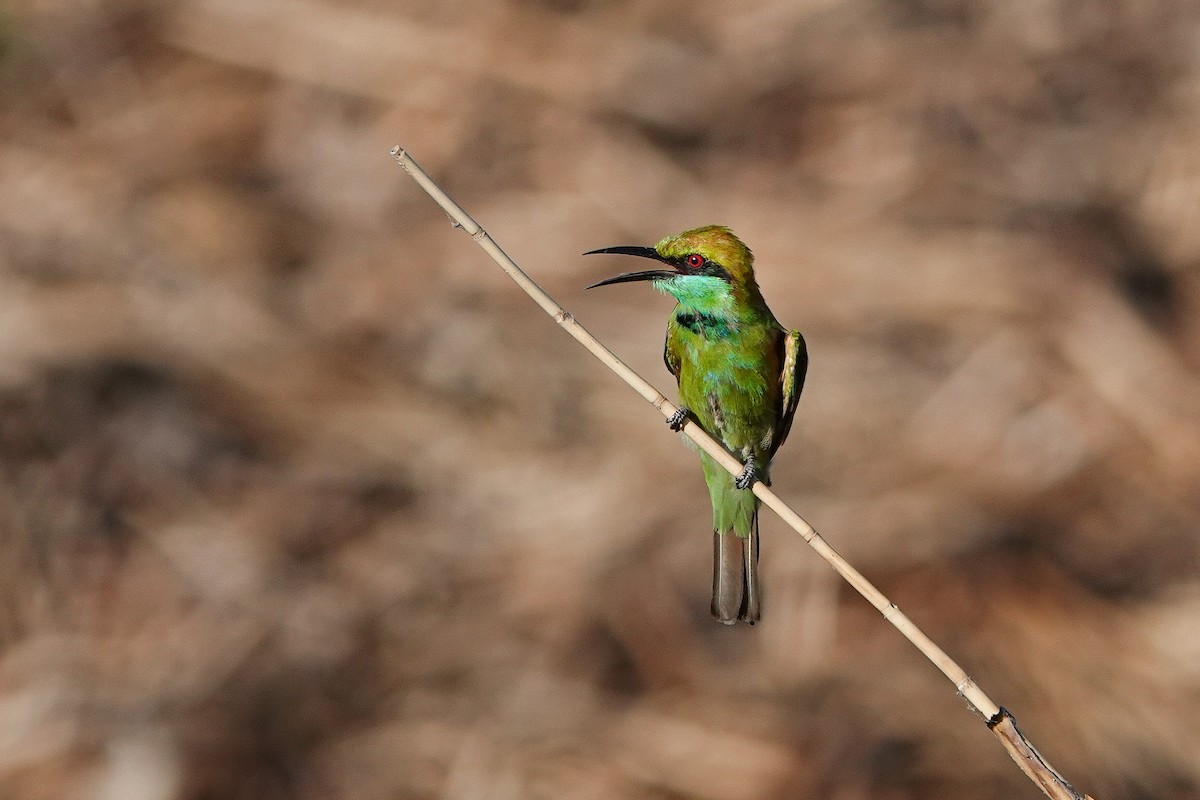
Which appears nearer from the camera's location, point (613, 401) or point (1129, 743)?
point (1129, 743)

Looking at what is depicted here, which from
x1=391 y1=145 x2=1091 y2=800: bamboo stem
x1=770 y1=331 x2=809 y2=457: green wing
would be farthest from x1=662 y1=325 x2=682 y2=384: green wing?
x1=391 y1=145 x2=1091 y2=800: bamboo stem

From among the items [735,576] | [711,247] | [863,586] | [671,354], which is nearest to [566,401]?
[671,354]

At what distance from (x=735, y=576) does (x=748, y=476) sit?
16.0 inches

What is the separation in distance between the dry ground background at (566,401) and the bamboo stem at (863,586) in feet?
13.2

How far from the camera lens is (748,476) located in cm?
294

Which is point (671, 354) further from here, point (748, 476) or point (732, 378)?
point (748, 476)

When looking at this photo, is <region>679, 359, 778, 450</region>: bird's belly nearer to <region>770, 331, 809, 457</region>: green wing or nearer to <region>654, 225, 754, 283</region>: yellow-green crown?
<region>770, 331, 809, 457</region>: green wing

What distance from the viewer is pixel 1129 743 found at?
6.02 m

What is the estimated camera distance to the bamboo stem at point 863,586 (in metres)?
1.88

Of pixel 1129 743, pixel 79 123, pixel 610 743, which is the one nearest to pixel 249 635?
pixel 610 743

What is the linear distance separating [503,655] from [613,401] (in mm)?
1407

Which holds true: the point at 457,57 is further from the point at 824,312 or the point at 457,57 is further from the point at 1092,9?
the point at 1092,9

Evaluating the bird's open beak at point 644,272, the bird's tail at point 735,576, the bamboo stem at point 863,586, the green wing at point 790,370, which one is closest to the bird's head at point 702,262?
the bird's open beak at point 644,272

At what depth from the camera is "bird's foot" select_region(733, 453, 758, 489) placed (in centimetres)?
296
